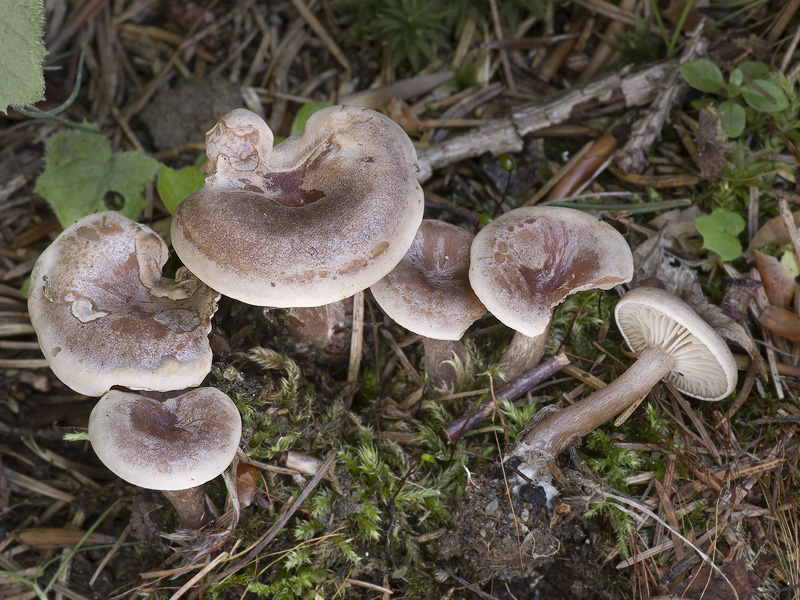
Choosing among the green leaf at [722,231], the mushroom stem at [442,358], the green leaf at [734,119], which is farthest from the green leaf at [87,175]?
the green leaf at [734,119]

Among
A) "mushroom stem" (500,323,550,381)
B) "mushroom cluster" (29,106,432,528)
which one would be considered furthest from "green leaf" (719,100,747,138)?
"mushroom cluster" (29,106,432,528)

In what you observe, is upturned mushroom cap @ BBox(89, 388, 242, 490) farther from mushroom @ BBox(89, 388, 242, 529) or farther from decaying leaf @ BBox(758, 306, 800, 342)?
decaying leaf @ BBox(758, 306, 800, 342)

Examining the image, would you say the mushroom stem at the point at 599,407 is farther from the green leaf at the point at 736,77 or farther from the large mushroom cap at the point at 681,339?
the green leaf at the point at 736,77

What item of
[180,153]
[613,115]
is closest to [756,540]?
[613,115]

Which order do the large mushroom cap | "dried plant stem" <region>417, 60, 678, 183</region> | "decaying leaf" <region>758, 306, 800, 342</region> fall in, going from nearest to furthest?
1. the large mushroom cap
2. "decaying leaf" <region>758, 306, 800, 342</region>
3. "dried plant stem" <region>417, 60, 678, 183</region>

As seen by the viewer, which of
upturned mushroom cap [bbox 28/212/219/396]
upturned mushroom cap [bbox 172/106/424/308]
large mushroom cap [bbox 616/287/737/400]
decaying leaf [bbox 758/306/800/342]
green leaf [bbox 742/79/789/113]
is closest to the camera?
upturned mushroom cap [bbox 172/106/424/308]

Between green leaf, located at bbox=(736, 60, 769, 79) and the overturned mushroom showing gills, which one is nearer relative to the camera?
the overturned mushroom showing gills
